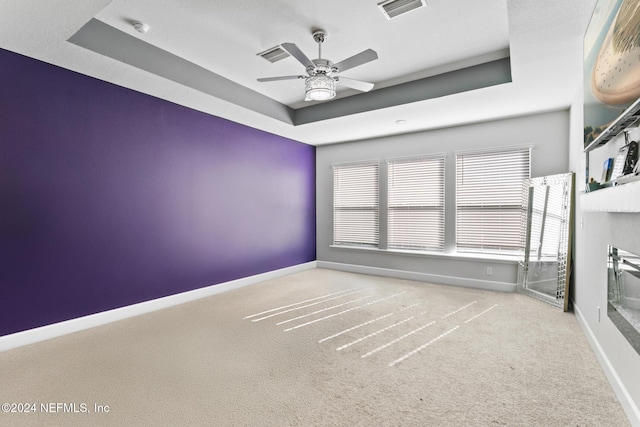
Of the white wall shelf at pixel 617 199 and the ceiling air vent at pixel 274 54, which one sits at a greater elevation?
the ceiling air vent at pixel 274 54

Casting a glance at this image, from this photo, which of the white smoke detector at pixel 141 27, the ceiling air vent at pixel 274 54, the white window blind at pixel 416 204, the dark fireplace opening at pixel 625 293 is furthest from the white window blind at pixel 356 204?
the white smoke detector at pixel 141 27

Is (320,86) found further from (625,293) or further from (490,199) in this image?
(490,199)

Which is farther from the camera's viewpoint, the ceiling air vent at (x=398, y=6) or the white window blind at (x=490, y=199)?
the white window blind at (x=490, y=199)

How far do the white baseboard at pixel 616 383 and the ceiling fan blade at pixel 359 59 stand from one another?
2.82 metres

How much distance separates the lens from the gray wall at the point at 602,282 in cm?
178

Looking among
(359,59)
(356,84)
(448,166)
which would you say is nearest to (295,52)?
(359,59)

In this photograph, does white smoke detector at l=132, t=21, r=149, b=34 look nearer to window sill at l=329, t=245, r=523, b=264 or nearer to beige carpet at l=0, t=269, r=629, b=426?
beige carpet at l=0, t=269, r=629, b=426

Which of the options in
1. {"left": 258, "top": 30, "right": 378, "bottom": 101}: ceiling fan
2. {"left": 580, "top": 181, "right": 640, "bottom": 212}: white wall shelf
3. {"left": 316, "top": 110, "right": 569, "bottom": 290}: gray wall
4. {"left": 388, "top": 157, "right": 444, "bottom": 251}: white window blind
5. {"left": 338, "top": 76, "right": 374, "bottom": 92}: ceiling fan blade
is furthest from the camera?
{"left": 388, "top": 157, "right": 444, "bottom": 251}: white window blind

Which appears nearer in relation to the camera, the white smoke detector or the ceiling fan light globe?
the white smoke detector

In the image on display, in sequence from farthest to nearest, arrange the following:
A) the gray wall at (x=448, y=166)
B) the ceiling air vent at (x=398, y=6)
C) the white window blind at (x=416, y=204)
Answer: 1. the white window blind at (x=416, y=204)
2. the gray wall at (x=448, y=166)
3. the ceiling air vent at (x=398, y=6)

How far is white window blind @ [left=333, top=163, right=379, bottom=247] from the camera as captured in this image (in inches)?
237

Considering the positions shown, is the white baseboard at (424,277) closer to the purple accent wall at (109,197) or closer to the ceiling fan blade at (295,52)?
the purple accent wall at (109,197)

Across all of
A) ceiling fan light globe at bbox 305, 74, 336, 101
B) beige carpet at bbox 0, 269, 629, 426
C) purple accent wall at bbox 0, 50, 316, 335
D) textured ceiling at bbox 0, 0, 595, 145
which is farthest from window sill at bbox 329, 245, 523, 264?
ceiling fan light globe at bbox 305, 74, 336, 101

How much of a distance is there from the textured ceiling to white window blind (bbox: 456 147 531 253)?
26.7 inches
